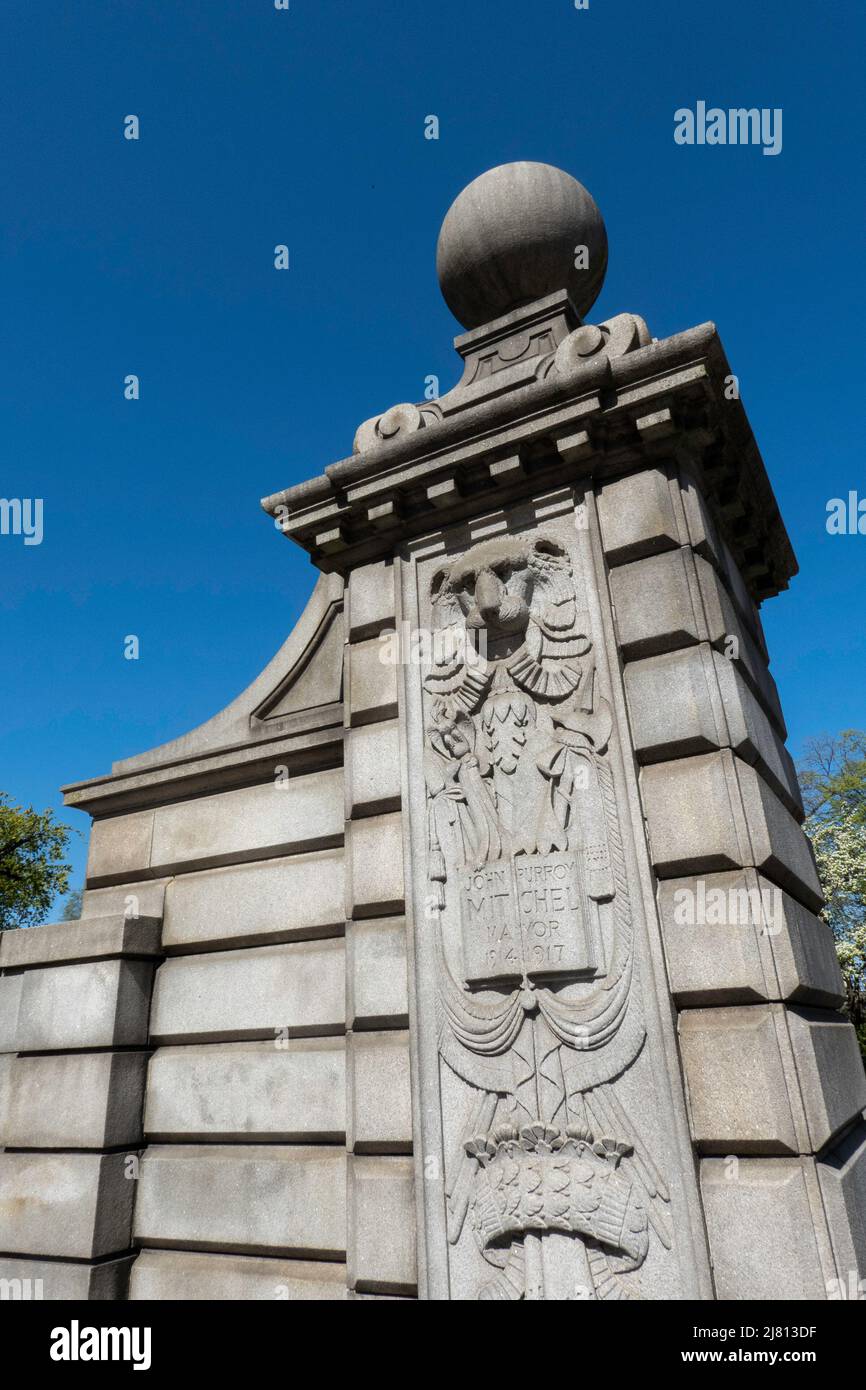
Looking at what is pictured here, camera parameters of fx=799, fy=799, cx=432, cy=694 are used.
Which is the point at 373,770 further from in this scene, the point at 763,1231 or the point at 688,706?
the point at 763,1231

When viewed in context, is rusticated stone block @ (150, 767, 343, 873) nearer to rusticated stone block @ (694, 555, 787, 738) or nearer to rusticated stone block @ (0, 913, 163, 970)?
rusticated stone block @ (0, 913, 163, 970)

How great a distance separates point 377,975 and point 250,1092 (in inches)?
64.6

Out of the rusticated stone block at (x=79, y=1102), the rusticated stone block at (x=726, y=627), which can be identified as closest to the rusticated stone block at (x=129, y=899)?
the rusticated stone block at (x=79, y=1102)

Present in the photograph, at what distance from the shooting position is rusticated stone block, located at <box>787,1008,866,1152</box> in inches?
163

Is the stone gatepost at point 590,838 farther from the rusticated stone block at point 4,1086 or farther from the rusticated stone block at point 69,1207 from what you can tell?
the rusticated stone block at point 4,1086

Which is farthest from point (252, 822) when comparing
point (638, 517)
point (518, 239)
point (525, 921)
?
point (518, 239)

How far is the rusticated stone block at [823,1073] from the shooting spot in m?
4.14

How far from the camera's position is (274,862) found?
6.70 meters

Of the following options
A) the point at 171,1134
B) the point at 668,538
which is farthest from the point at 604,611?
the point at 171,1134

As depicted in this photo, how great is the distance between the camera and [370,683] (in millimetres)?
6184

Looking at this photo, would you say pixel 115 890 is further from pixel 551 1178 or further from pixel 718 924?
pixel 718 924

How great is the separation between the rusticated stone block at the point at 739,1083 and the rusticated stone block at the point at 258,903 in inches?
110

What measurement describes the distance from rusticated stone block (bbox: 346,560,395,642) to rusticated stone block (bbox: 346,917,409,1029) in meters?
2.25

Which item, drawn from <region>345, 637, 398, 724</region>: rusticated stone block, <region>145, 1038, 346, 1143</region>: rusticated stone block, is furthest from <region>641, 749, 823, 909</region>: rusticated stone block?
<region>145, 1038, 346, 1143</region>: rusticated stone block
